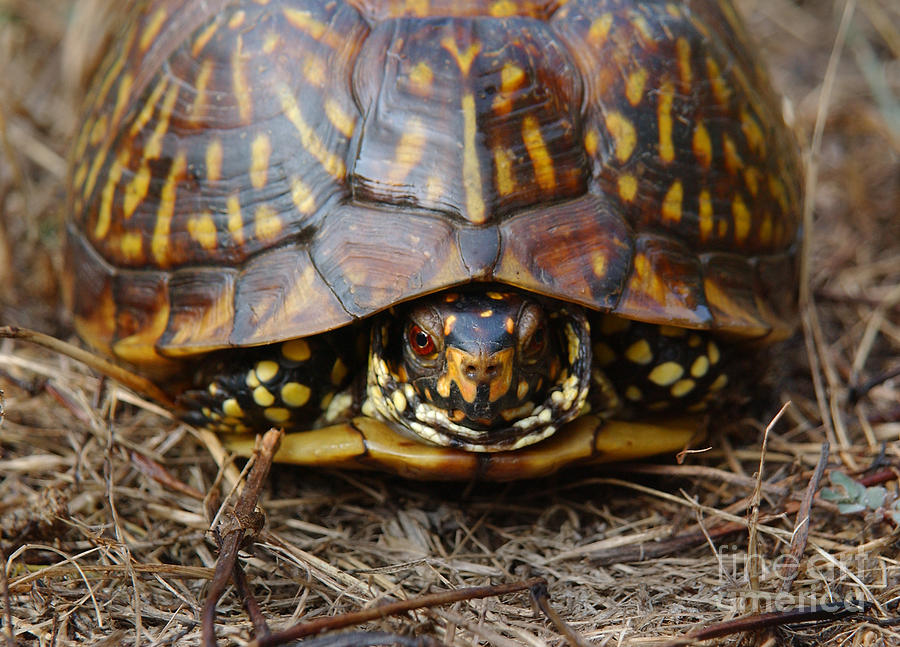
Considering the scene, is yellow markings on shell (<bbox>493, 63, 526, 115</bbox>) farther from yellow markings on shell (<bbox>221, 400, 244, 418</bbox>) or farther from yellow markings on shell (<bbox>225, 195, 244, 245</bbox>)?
yellow markings on shell (<bbox>221, 400, 244, 418</bbox>)

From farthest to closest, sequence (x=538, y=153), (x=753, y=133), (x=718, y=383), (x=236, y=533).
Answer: (x=753, y=133)
(x=718, y=383)
(x=538, y=153)
(x=236, y=533)

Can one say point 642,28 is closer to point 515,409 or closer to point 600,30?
point 600,30

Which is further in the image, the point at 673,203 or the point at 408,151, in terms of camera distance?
the point at 673,203

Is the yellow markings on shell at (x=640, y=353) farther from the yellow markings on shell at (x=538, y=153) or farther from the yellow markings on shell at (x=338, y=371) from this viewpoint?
the yellow markings on shell at (x=338, y=371)

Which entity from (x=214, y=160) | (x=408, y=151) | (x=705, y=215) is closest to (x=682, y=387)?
(x=705, y=215)

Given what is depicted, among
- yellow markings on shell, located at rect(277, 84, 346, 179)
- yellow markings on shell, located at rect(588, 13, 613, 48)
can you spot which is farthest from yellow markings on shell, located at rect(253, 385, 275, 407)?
yellow markings on shell, located at rect(588, 13, 613, 48)

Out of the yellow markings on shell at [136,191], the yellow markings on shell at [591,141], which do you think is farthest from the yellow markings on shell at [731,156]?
the yellow markings on shell at [136,191]

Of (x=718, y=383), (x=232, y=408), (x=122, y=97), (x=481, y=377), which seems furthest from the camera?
(x=122, y=97)
